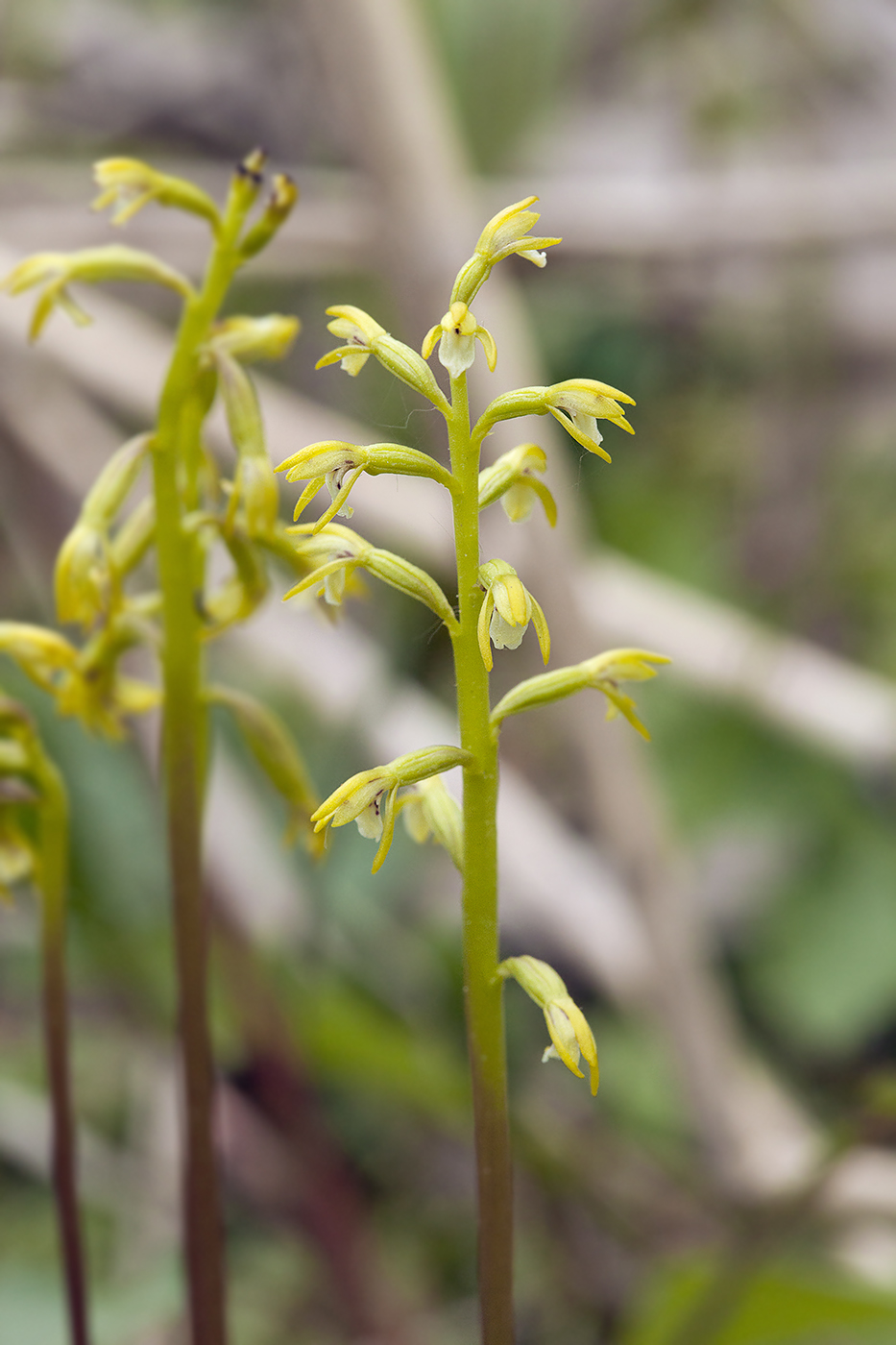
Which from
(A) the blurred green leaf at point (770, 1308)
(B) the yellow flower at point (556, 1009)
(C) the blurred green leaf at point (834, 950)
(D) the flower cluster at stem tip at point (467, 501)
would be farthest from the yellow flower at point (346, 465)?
(C) the blurred green leaf at point (834, 950)

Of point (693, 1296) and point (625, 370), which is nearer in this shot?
point (693, 1296)

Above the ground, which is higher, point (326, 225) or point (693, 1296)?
point (326, 225)

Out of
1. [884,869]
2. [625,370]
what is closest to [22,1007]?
[884,869]

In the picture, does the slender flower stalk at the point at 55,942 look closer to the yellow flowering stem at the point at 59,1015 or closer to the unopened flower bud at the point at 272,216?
the yellow flowering stem at the point at 59,1015

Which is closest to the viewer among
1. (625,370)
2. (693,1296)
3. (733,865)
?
(693,1296)

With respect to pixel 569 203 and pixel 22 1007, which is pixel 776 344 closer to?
pixel 569 203

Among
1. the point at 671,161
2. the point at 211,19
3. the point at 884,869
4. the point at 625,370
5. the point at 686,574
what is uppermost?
the point at 211,19
